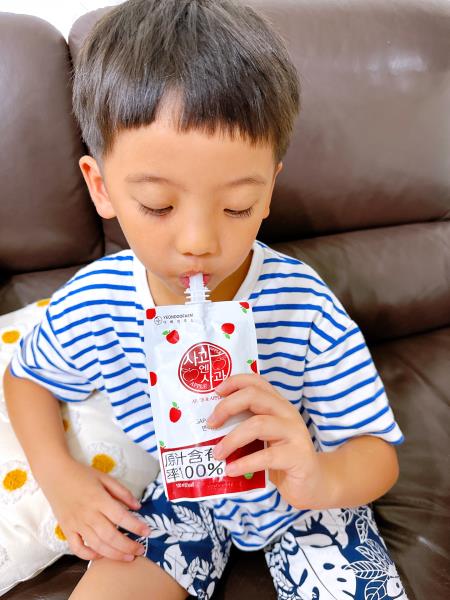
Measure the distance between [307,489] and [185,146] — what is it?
0.44 metres

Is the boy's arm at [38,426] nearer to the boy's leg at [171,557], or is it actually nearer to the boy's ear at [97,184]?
the boy's leg at [171,557]

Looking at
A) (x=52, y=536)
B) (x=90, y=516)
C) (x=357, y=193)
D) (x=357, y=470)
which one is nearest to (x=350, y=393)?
(x=357, y=470)

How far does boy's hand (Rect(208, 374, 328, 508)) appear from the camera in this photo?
0.57 metres

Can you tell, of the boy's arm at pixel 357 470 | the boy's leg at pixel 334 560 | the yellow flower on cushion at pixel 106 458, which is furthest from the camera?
the yellow flower on cushion at pixel 106 458

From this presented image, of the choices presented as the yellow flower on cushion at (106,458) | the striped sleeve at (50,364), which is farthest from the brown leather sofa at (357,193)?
the striped sleeve at (50,364)

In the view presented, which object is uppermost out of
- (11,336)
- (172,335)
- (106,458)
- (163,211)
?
(163,211)

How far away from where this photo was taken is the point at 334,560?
2.83 feet

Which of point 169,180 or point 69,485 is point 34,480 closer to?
point 69,485

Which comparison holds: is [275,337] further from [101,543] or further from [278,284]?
[101,543]

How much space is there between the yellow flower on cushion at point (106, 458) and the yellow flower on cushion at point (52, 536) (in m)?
0.11

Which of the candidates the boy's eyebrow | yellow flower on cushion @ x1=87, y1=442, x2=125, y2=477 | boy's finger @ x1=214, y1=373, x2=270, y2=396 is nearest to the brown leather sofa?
yellow flower on cushion @ x1=87, y1=442, x2=125, y2=477

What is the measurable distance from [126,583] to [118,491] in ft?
0.45

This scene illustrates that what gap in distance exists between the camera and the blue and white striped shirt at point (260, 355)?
31.6 inches

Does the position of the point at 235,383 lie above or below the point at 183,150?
below
